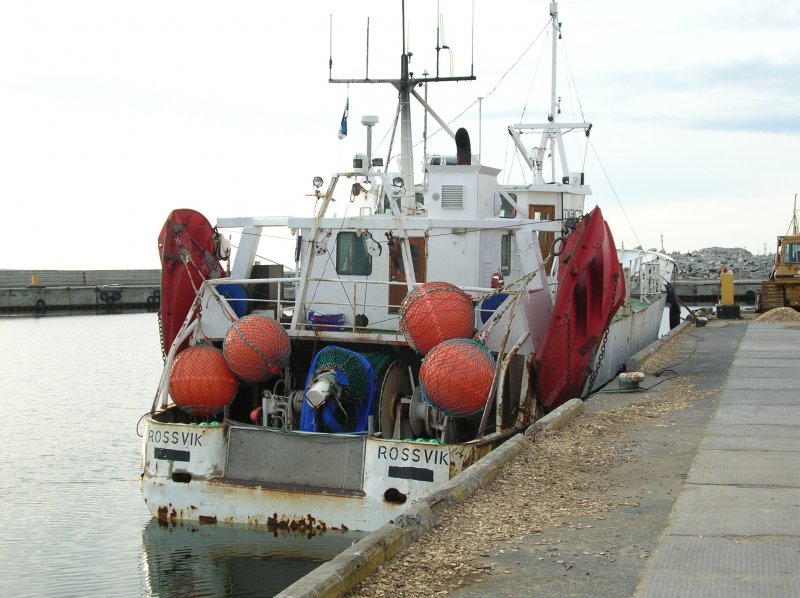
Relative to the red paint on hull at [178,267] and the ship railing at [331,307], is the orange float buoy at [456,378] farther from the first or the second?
the red paint on hull at [178,267]

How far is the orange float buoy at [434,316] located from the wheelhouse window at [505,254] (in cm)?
242

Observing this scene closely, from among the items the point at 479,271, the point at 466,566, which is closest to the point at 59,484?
the point at 479,271

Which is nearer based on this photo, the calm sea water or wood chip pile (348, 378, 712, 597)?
wood chip pile (348, 378, 712, 597)

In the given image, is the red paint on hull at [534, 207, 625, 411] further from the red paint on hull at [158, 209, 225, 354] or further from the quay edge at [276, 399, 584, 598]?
the red paint on hull at [158, 209, 225, 354]

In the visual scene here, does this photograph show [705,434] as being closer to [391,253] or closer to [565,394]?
[565,394]

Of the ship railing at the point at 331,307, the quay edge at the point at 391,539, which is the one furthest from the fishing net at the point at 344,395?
the quay edge at the point at 391,539

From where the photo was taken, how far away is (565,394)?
13523 millimetres

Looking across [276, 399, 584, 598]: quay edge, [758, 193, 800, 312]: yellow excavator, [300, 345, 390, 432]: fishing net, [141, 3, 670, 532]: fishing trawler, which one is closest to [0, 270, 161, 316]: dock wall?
[758, 193, 800, 312]: yellow excavator

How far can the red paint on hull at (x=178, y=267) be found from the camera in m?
14.3

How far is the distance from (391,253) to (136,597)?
5.57 meters

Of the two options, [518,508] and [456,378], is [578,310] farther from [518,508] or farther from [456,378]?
[518,508]

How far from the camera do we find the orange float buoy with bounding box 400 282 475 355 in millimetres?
12086

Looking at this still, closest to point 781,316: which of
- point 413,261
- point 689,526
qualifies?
point 413,261

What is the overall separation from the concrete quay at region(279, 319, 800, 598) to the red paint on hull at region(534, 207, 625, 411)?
88cm
